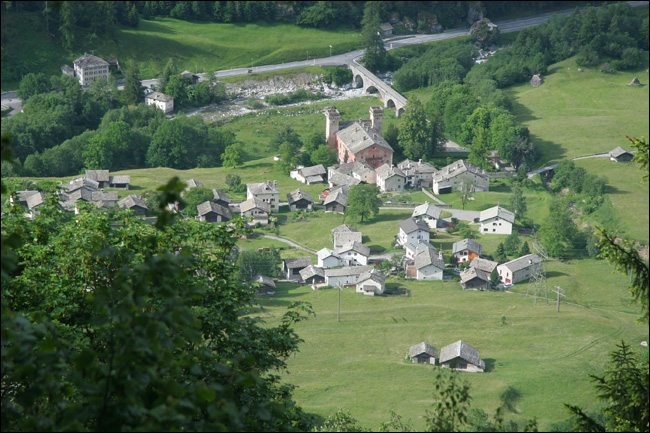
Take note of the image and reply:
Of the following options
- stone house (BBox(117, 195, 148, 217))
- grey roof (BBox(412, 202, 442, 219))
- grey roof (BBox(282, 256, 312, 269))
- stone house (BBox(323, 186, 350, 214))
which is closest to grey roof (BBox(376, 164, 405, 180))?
stone house (BBox(323, 186, 350, 214))

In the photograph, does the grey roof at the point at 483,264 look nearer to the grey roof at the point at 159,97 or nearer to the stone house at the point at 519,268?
the stone house at the point at 519,268

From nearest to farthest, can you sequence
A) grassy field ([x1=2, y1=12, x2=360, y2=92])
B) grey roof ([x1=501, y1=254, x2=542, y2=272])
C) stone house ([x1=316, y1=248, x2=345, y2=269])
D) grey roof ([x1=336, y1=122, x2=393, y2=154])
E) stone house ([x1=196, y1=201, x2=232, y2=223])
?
1. grey roof ([x1=501, y1=254, x2=542, y2=272])
2. stone house ([x1=316, y1=248, x2=345, y2=269])
3. stone house ([x1=196, y1=201, x2=232, y2=223])
4. grey roof ([x1=336, y1=122, x2=393, y2=154])
5. grassy field ([x1=2, y1=12, x2=360, y2=92])

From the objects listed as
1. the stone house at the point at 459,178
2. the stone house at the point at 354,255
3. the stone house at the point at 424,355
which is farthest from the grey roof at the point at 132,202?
the stone house at the point at 424,355

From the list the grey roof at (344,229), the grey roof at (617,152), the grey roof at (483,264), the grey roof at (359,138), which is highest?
the grey roof at (359,138)

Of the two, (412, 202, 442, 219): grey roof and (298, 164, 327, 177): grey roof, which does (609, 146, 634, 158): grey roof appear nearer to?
(412, 202, 442, 219): grey roof

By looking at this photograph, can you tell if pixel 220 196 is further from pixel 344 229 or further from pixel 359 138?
pixel 359 138

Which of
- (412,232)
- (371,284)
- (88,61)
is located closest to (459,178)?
(412,232)

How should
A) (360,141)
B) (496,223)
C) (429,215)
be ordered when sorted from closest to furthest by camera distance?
(496,223), (429,215), (360,141)
